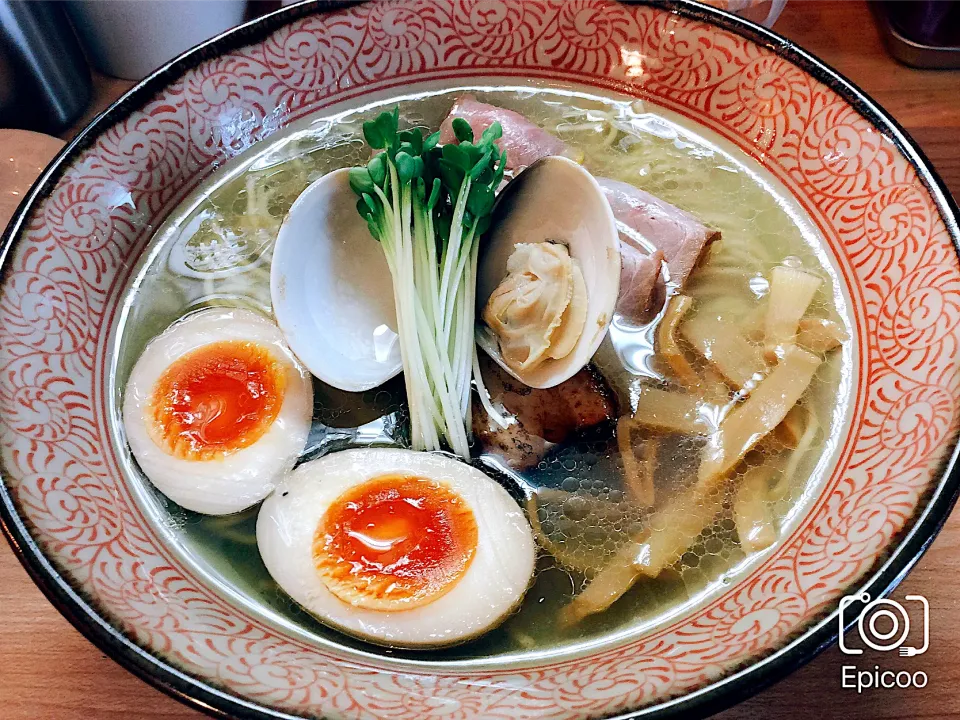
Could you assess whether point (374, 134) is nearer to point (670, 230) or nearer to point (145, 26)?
point (670, 230)

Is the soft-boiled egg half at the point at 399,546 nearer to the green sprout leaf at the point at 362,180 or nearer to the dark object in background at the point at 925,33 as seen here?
the green sprout leaf at the point at 362,180

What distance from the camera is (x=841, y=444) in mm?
1270

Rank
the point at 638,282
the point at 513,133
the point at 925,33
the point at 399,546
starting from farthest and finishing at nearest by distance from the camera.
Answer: the point at 925,33 < the point at 513,133 < the point at 638,282 < the point at 399,546

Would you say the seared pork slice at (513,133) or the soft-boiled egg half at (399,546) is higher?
the seared pork slice at (513,133)

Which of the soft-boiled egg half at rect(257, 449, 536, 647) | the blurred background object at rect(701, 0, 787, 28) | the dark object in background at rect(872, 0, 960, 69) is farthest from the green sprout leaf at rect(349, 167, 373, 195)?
the dark object in background at rect(872, 0, 960, 69)

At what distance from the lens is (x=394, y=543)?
1.14 metres

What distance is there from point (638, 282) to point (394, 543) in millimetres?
660

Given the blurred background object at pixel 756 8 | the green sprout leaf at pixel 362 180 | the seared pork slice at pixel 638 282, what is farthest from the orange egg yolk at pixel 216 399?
the blurred background object at pixel 756 8

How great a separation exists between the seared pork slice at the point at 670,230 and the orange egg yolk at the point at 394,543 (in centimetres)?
65

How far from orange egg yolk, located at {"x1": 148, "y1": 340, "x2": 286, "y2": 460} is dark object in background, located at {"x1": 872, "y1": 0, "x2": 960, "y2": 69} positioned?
1797 mm

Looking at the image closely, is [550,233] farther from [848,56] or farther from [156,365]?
[848,56]

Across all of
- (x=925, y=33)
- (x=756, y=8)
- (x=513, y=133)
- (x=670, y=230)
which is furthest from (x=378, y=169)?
(x=925, y=33)

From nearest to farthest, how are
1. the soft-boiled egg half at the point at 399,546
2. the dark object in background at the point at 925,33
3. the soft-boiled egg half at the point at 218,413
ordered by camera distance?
the soft-boiled egg half at the point at 399,546 < the soft-boiled egg half at the point at 218,413 < the dark object in background at the point at 925,33

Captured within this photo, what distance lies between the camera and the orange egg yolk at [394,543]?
111cm
